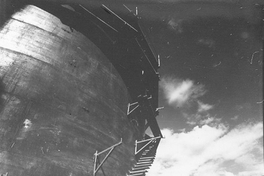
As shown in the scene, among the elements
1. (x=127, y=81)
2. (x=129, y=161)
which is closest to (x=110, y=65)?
(x=127, y=81)

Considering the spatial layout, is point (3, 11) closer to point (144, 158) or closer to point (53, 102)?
point (53, 102)

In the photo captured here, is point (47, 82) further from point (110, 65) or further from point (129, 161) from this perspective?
point (129, 161)

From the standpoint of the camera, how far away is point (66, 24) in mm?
10617

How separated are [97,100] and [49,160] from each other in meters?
3.63

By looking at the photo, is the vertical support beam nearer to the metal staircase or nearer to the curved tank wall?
the curved tank wall

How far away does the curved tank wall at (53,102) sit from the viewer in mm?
7363

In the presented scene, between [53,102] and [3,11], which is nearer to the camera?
[53,102]

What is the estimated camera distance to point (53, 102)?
851 cm

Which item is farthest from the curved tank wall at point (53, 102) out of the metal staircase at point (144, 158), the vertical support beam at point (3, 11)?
the metal staircase at point (144, 158)

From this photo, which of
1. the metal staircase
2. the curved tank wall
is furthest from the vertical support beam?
the metal staircase

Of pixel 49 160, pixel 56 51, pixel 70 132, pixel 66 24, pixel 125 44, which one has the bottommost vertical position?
pixel 49 160

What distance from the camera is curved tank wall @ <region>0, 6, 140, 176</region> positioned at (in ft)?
24.2

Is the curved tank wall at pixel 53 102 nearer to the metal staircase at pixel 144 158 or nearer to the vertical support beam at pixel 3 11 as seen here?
the vertical support beam at pixel 3 11

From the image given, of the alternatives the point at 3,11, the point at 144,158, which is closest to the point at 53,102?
the point at 3,11
